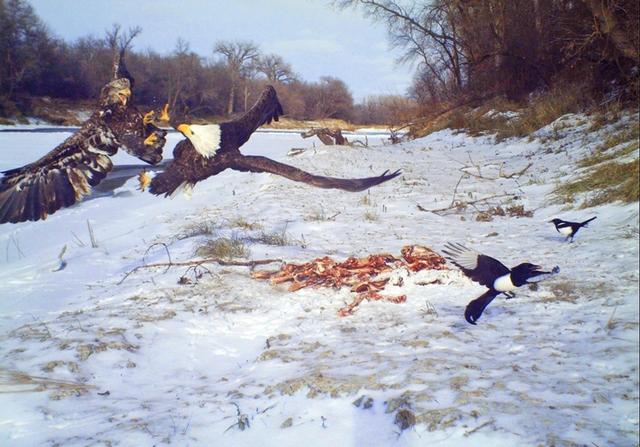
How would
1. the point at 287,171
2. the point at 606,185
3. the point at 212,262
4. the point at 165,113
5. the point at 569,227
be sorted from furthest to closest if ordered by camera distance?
the point at 212,262, the point at 287,171, the point at 165,113, the point at 569,227, the point at 606,185

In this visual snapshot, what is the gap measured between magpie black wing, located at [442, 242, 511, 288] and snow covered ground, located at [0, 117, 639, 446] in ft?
0.42

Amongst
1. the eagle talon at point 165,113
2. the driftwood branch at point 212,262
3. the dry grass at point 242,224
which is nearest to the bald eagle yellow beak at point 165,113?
the eagle talon at point 165,113

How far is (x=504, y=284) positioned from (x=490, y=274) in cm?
7

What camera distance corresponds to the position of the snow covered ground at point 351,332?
0.92 meters

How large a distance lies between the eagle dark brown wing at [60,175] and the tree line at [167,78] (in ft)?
0.85

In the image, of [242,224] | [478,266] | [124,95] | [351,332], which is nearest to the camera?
[478,266]

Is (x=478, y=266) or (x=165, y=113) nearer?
(x=478, y=266)

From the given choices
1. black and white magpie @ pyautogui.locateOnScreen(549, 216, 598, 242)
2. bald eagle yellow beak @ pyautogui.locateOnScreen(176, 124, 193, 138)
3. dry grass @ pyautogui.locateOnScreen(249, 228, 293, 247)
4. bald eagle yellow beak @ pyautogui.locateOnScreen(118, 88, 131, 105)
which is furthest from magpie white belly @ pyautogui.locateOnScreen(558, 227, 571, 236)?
dry grass @ pyautogui.locateOnScreen(249, 228, 293, 247)

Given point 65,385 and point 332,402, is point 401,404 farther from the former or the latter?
point 65,385

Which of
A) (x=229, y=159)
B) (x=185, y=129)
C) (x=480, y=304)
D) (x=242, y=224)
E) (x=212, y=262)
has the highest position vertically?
(x=185, y=129)

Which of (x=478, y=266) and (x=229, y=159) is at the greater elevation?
(x=229, y=159)

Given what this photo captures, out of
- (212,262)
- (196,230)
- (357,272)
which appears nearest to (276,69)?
(357,272)

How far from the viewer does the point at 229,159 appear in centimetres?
228

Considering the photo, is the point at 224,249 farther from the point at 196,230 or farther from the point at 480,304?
the point at 480,304
